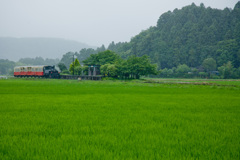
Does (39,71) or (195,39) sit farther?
(195,39)

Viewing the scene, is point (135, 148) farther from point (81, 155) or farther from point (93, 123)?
point (93, 123)

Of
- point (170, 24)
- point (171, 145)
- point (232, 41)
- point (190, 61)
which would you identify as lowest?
point (171, 145)

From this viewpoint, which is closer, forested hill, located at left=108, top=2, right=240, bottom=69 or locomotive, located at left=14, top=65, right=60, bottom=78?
locomotive, located at left=14, top=65, right=60, bottom=78

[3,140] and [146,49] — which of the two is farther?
[146,49]

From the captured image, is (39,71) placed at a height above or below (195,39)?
below

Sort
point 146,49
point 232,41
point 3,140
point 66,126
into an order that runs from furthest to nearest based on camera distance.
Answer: point 146,49, point 232,41, point 66,126, point 3,140

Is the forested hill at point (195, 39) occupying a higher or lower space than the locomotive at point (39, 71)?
higher

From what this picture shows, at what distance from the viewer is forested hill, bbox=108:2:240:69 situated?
89688 millimetres

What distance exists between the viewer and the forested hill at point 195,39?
3531 inches

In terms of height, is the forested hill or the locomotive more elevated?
the forested hill

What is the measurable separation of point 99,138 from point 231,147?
246cm

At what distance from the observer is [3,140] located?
139 inches

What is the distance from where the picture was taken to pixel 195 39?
4028 inches

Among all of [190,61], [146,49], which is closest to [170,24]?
[146,49]
